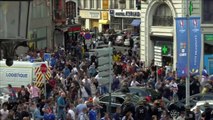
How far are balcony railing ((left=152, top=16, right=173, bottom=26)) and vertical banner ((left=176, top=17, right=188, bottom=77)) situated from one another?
49.8ft

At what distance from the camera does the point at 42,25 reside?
5191 centimetres

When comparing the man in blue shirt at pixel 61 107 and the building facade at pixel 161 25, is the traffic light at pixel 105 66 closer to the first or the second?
the man in blue shirt at pixel 61 107

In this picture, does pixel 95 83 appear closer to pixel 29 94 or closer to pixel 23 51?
pixel 29 94

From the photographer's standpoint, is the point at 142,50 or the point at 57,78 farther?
the point at 142,50

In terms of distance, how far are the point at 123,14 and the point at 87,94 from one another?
4120 cm

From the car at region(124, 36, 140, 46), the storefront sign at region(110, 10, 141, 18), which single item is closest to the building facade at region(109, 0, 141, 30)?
the storefront sign at region(110, 10, 141, 18)

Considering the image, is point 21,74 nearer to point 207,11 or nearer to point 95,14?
point 207,11

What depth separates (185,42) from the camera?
941 inches

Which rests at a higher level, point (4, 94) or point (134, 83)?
point (134, 83)

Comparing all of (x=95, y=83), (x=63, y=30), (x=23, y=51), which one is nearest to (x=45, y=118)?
(x=95, y=83)

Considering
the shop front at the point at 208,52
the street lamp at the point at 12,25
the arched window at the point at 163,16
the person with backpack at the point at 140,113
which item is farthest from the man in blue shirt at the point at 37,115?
the arched window at the point at 163,16

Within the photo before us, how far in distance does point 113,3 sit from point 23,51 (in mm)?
26533

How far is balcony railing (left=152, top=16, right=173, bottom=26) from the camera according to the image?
128ft

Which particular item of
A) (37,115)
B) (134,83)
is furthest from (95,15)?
(37,115)
